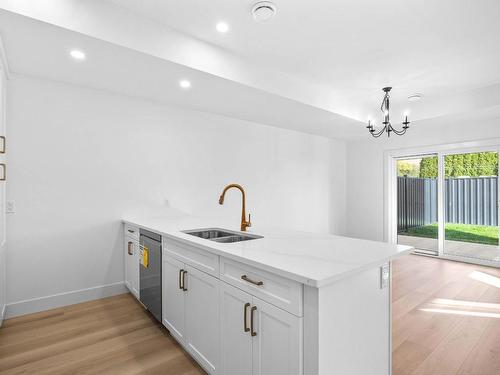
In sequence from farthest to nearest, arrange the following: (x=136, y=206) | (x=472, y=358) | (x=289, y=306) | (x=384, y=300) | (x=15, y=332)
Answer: (x=136, y=206)
(x=15, y=332)
(x=472, y=358)
(x=384, y=300)
(x=289, y=306)

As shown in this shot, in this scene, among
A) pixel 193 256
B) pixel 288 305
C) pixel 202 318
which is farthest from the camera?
pixel 193 256

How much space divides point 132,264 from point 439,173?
5.21 metres

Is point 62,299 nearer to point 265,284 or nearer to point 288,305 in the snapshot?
point 265,284

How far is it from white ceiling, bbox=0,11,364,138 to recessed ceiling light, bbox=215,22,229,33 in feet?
1.37

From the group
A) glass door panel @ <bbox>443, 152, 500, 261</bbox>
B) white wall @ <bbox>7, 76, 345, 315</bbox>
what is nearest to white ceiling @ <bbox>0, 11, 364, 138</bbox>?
white wall @ <bbox>7, 76, 345, 315</bbox>

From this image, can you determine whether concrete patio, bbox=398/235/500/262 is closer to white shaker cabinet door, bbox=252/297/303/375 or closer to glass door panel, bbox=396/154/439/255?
glass door panel, bbox=396/154/439/255

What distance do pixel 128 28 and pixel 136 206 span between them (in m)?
1.97

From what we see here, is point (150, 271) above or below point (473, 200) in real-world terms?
below

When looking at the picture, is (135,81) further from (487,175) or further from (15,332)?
(487,175)

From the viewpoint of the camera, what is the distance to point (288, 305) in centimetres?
122

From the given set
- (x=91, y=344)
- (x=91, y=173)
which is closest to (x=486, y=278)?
(x=91, y=344)

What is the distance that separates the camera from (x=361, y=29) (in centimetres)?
252

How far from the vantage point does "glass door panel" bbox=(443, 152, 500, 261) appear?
183 inches

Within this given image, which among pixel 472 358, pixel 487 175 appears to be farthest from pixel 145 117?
pixel 487 175
